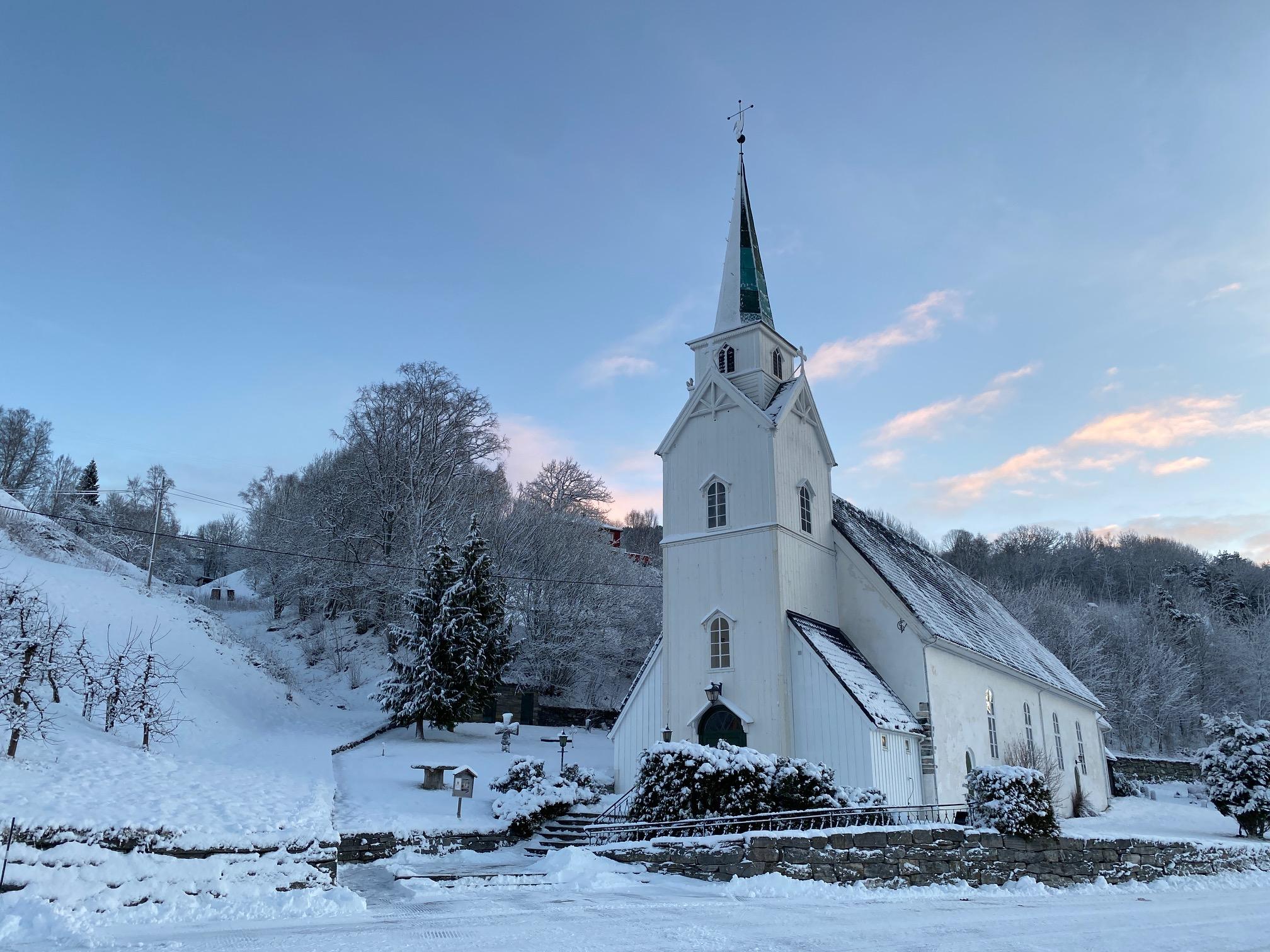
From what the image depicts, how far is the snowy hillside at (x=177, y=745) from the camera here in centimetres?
1146

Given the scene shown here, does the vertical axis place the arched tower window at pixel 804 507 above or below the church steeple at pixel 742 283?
below

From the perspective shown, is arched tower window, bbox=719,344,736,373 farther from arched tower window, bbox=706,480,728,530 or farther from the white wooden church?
arched tower window, bbox=706,480,728,530

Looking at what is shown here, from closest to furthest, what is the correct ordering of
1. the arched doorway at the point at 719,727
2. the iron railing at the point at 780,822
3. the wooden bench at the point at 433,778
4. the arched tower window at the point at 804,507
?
1. the iron railing at the point at 780,822
2. the arched doorway at the point at 719,727
3. the wooden bench at the point at 433,778
4. the arched tower window at the point at 804,507

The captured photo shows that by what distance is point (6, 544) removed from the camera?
30.5 m

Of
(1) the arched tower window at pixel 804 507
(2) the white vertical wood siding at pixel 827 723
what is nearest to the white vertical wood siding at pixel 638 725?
(2) the white vertical wood siding at pixel 827 723

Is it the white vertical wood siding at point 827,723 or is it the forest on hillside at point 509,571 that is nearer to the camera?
the white vertical wood siding at point 827,723

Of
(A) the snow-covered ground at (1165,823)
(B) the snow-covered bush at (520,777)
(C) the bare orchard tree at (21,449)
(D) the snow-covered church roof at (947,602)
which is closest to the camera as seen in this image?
(A) the snow-covered ground at (1165,823)

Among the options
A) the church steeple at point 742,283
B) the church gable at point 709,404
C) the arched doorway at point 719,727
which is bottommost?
the arched doorway at point 719,727

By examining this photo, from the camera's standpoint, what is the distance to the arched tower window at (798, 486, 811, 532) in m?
21.5

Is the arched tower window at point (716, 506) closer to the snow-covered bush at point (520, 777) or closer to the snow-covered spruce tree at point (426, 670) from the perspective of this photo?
the snow-covered bush at point (520, 777)

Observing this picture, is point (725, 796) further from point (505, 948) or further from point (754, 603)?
point (505, 948)

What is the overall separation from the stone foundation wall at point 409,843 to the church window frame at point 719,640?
6212 mm

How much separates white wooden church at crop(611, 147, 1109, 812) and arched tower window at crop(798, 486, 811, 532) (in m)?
0.05

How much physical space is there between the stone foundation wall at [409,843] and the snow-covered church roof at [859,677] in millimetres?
7782
